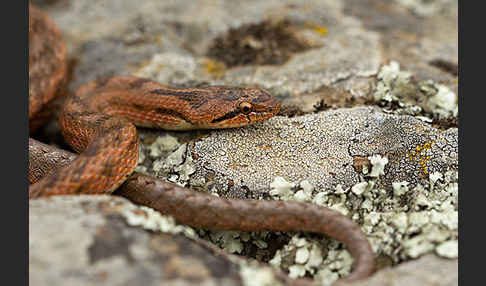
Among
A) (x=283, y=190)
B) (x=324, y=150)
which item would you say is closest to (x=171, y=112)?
(x=283, y=190)

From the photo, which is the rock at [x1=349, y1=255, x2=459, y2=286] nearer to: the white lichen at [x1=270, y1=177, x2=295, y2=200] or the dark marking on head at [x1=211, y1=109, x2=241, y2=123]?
the white lichen at [x1=270, y1=177, x2=295, y2=200]

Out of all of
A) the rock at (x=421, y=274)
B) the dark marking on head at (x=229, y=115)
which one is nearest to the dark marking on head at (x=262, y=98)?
the dark marking on head at (x=229, y=115)

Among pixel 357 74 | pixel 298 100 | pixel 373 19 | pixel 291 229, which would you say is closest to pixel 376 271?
pixel 291 229

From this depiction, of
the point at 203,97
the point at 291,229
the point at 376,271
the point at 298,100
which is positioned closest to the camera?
the point at 376,271

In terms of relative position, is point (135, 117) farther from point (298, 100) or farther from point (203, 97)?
point (298, 100)

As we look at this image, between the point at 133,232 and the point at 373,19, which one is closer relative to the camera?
the point at 133,232

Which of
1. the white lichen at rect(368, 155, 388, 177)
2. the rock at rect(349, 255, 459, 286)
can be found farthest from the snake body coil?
the rock at rect(349, 255, 459, 286)

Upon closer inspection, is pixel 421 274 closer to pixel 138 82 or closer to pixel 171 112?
pixel 171 112
